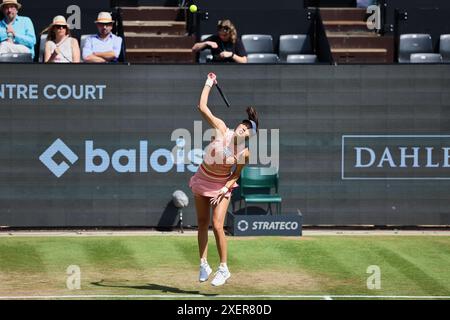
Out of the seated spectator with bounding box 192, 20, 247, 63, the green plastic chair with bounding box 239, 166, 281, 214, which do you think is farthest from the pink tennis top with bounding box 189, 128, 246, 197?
the seated spectator with bounding box 192, 20, 247, 63

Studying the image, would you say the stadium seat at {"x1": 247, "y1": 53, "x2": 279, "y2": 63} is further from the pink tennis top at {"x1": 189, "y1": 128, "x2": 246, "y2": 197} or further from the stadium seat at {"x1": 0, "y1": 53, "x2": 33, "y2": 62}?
the pink tennis top at {"x1": 189, "y1": 128, "x2": 246, "y2": 197}

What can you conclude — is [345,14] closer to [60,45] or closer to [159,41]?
[159,41]

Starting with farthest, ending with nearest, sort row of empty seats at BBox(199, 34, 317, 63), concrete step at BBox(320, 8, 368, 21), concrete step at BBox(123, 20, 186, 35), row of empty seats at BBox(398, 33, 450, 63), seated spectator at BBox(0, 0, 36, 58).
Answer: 1. concrete step at BBox(320, 8, 368, 21)
2. concrete step at BBox(123, 20, 186, 35)
3. row of empty seats at BBox(398, 33, 450, 63)
4. row of empty seats at BBox(199, 34, 317, 63)
5. seated spectator at BBox(0, 0, 36, 58)

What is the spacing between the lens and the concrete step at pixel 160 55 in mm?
22078

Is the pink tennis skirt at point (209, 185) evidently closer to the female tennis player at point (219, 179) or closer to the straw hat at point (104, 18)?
the female tennis player at point (219, 179)

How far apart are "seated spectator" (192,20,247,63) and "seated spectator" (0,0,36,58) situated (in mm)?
2965

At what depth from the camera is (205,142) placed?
20.2m

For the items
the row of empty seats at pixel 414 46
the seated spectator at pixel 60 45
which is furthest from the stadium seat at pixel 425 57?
the seated spectator at pixel 60 45

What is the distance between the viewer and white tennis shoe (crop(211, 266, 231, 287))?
14.8 metres

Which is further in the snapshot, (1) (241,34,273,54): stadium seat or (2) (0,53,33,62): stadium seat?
(1) (241,34,273,54): stadium seat

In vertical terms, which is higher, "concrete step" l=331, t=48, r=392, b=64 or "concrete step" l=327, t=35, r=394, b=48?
"concrete step" l=327, t=35, r=394, b=48

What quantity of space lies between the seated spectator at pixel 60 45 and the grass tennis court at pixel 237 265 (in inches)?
127

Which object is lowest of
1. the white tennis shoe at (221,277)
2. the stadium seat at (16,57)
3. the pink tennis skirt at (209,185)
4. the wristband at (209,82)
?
the white tennis shoe at (221,277)
